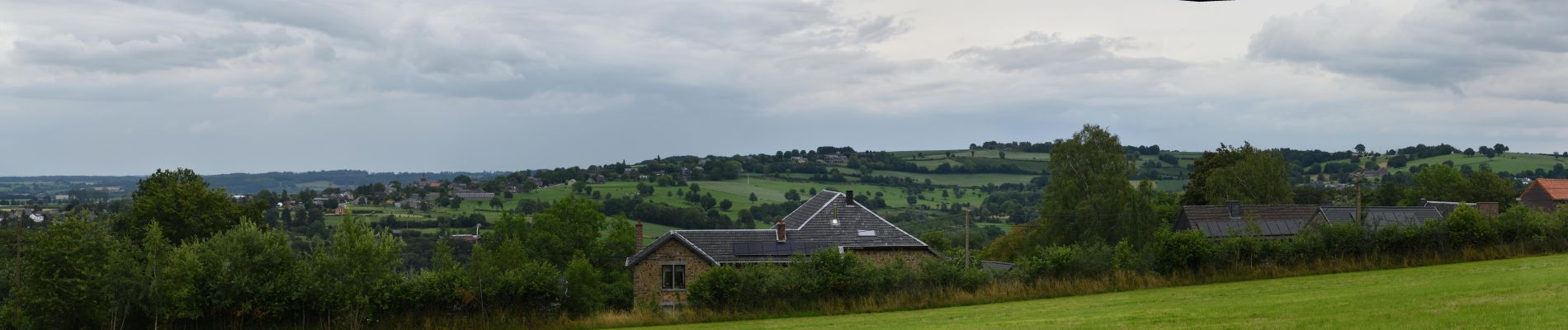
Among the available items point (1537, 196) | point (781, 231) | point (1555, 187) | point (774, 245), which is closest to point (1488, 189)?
point (1537, 196)

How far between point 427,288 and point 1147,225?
3849 cm

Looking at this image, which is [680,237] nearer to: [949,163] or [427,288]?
[427,288]

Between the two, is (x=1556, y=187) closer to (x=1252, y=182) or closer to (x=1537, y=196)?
(x=1537, y=196)

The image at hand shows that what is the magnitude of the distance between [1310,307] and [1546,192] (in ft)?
265

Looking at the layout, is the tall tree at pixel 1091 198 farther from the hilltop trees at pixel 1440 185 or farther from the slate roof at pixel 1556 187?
the slate roof at pixel 1556 187

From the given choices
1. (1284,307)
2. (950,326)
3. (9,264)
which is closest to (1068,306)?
(950,326)

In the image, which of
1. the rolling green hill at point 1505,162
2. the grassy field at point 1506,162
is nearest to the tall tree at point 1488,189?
the rolling green hill at point 1505,162

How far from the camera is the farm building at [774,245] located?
Result: 1578 inches

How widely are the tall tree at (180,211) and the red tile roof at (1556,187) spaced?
8679 cm

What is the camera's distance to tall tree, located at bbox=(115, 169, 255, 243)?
1523 inches

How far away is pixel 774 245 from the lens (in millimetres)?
42688

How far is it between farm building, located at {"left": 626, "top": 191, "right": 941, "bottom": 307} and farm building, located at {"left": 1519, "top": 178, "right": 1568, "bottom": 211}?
59.6 m

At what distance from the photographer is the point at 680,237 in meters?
40.5

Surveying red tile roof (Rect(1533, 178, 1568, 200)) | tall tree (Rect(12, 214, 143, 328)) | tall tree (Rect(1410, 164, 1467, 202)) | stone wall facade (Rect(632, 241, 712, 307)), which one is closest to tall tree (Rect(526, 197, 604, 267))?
stone wall facade (Rect(632, 241, 712, 307))
